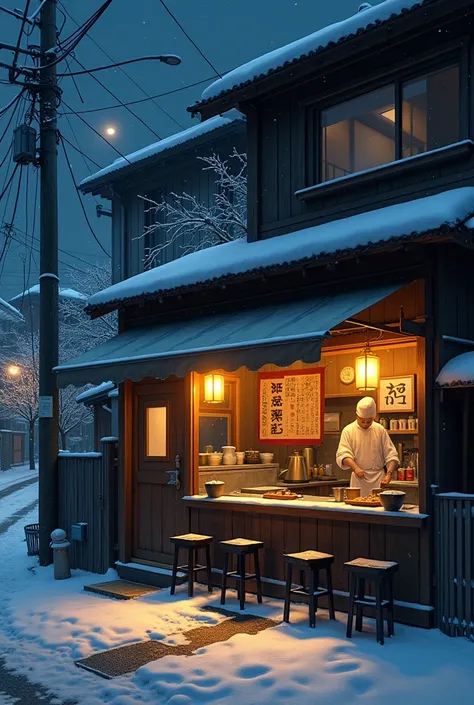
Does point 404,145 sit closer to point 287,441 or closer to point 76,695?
point 287,441

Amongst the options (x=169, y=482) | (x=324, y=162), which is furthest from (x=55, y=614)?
(x=324, y=162)

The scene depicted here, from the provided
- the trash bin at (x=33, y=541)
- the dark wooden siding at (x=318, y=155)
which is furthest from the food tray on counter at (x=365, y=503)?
the trash bin at (x=33, y=541)

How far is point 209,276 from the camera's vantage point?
30.9 ft

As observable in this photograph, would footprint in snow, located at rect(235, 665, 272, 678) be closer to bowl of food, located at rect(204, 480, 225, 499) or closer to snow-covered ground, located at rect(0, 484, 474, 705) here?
snow-covered ground, located at rect(0, 484, 474, 705)

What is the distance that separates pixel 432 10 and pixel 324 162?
2538mm

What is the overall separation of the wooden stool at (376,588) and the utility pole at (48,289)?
19.6 ft

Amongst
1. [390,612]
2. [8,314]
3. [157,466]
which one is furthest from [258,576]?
[8,314]

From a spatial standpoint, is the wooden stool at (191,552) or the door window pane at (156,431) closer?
the wooden stool at (191,552)

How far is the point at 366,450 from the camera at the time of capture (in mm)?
9445

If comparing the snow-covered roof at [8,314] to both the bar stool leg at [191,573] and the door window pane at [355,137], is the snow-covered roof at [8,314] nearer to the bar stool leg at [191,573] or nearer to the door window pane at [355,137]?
the door window pane at [355,137]

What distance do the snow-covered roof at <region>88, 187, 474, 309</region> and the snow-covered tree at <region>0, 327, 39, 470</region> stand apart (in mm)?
31347

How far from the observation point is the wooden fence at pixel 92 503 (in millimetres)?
10758

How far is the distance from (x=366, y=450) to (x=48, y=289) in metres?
5.69

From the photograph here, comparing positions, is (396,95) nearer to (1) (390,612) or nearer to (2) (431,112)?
(2) (431,112)
